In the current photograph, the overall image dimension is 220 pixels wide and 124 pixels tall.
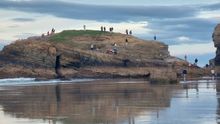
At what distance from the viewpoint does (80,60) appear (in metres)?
84.6

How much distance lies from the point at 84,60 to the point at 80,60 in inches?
25.8

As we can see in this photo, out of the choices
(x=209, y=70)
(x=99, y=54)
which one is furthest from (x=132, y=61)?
(x=209, y=70)

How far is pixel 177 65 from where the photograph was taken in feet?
287

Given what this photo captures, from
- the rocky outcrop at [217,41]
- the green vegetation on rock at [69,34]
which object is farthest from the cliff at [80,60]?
the rocky outcrop at [217,41]

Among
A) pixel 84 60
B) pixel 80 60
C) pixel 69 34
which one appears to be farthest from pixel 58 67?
pixel 69 34

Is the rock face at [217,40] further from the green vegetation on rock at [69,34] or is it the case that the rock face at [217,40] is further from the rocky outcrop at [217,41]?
the green vegetation on rock at [69,34]

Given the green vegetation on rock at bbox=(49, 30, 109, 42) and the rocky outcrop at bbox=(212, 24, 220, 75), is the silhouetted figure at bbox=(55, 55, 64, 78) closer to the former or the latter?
the green vegetation on rock at bbox=(49, 30, 109, 42)

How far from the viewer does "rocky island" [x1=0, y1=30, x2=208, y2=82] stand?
79.2 m

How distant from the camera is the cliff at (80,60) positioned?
79250 mm

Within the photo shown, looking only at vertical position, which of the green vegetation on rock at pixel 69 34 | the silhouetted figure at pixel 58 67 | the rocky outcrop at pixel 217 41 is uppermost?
the green vegetation on rock at pixel 69 34

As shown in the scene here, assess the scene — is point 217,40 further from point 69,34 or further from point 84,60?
point 69,34

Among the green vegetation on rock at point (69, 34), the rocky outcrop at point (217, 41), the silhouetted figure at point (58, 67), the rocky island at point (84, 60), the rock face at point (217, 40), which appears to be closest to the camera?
the silhouetted figure at point (58, 67)

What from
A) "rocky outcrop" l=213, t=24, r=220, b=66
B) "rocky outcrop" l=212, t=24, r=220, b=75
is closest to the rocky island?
"rocky outcrop" l=212, t=24, r=220, b=75

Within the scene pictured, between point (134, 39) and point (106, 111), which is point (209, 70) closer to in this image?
point (134, 39)
